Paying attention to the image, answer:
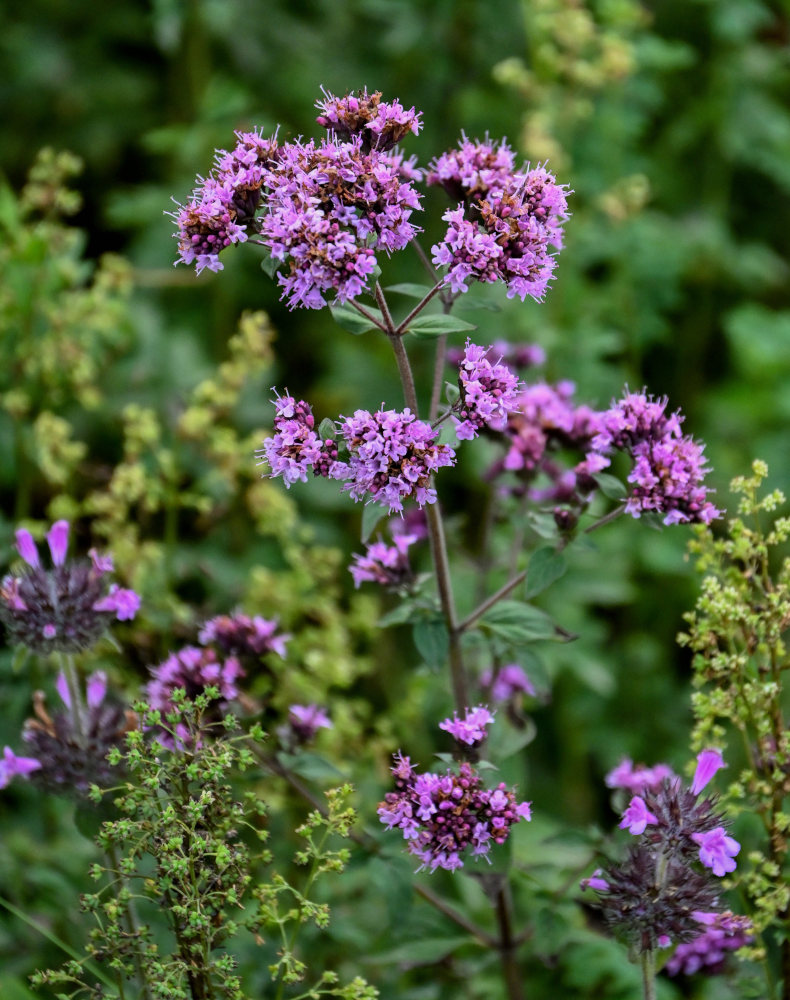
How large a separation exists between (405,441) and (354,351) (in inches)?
80.6

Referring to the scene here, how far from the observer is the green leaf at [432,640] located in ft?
4.49

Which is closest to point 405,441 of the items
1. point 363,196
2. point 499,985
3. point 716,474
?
point 363,196

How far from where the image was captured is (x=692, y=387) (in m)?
3.08

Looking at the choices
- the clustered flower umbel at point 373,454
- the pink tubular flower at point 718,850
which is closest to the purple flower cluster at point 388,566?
the clustered flower umbel at point 373,454

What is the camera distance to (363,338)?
3.35m

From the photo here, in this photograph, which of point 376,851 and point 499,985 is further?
point 499,985

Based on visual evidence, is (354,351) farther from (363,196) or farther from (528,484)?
(363,196)

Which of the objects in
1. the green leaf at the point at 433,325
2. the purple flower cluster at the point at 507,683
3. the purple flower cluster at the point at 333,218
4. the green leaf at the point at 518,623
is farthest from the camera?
the purple flower cluster at the point at 507,683

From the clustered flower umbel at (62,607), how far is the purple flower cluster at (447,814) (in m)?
0.45

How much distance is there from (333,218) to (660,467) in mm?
483

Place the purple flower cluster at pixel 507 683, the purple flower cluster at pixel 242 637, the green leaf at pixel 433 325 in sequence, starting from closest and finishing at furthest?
1. the green leaf at pixel 433 325
2. the purple flower cluster at pixel 242 637
3. the purple flower cluster at pixel 507 683

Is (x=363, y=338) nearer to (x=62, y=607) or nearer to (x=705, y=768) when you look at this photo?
(x=62, y=607)

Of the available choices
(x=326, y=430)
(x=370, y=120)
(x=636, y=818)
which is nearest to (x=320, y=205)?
(x=370, y=120)

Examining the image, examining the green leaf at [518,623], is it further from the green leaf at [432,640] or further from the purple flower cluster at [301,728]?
the purple flower cluster at [301,728]
